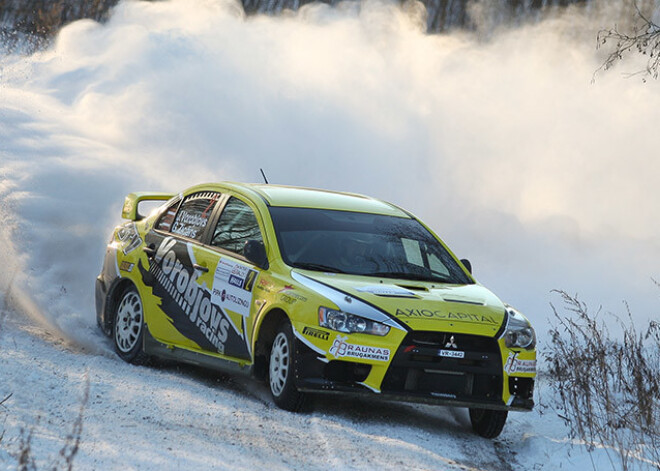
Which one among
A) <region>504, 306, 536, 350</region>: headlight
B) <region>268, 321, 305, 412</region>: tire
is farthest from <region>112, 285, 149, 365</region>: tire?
<region>504, 306, 536, 350</region>: headlight

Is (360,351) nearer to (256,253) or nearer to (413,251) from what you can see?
(256,253)

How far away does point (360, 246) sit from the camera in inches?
325

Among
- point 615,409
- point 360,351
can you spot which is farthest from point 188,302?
point 615,409

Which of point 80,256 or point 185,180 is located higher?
point 185,180

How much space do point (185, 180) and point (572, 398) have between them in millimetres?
12064

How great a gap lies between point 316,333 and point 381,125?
1772cm

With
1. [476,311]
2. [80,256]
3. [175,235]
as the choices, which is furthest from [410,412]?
→ [80,256]

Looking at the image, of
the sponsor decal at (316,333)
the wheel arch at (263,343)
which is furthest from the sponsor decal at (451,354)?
the wheel arch at (263,343)

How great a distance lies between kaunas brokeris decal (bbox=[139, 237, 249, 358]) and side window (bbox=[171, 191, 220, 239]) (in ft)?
0.44

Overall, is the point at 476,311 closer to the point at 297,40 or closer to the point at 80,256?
the point at 80,256

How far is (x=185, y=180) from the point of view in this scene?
1936 centimetres

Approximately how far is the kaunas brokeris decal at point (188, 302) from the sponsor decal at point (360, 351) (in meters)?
1.04

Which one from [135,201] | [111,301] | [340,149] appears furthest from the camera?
[340,149]

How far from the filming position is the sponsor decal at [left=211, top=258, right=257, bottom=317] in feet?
26.2
